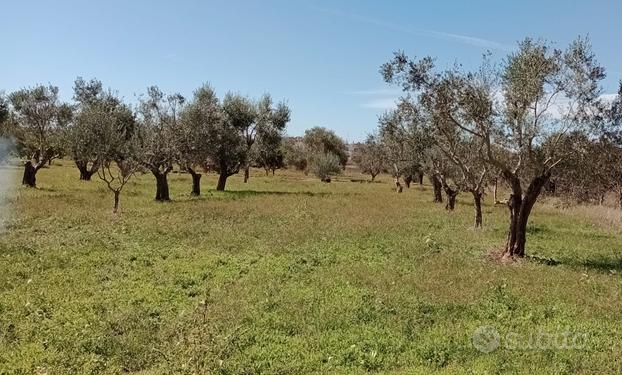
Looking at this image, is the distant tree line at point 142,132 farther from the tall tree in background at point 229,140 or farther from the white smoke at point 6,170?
the white smoke at point 6,170

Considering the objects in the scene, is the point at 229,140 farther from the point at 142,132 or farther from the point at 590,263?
the point at 590,263

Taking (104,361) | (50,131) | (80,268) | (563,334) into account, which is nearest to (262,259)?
(80,268)

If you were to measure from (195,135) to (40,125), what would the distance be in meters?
15.4

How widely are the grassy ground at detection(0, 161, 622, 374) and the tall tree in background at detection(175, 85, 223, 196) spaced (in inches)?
744

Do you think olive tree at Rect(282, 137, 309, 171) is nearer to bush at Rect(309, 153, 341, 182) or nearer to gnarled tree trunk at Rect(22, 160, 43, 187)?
bush at Rect(309, 153, 341, 182)

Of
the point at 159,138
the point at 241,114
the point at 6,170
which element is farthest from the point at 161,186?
the point at 6,170

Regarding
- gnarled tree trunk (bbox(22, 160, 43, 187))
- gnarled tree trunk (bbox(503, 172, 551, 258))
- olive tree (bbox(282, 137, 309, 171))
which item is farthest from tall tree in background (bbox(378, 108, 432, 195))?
olive tree (bbox(282, 137, 309, 171))

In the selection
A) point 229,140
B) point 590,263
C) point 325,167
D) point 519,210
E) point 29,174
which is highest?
point 229,140

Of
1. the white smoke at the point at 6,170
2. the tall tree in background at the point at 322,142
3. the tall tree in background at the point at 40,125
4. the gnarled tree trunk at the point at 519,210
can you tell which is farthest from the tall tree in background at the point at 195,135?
the tall tree in background at the point at 322,142

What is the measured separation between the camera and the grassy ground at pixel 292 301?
9.81 m

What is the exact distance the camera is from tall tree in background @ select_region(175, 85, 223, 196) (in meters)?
45.2

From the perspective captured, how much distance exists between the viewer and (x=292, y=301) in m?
13.4

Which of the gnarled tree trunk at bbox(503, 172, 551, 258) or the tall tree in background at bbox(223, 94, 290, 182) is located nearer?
the gnarled tree trunk at bbox(503, 172, 551, 258)

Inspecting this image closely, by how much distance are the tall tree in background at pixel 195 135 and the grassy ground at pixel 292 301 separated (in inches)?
744
